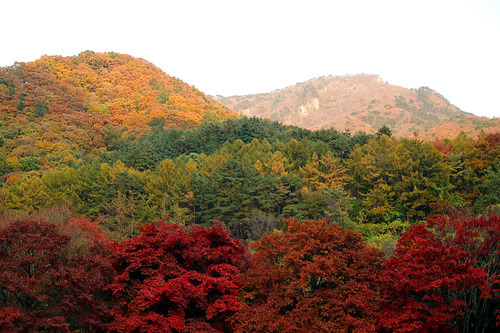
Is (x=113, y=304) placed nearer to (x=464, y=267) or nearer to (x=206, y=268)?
(x=206, y=268)

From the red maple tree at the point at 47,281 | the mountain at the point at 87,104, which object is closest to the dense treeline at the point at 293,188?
the red maple tree at the point at 47,281

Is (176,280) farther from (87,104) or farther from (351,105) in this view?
(351,105)

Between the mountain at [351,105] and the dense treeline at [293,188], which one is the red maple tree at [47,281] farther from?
the mountain at [351,105]

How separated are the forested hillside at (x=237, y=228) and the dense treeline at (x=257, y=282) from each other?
0.07 m

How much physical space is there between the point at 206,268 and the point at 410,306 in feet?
27.3

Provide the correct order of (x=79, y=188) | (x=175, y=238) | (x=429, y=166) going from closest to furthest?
(x=175, y=238) < (x=429, y=166) < (x=79, y=188)

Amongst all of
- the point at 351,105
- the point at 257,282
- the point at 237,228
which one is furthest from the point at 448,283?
the point at 351,105

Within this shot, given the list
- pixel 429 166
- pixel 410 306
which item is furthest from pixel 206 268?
pixel 429 166

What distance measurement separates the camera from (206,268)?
1875 centimetres

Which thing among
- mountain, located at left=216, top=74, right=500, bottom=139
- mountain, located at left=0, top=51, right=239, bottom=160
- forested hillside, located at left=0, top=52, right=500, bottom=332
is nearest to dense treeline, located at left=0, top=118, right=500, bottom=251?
forested hillside, located at left=0, top=52, right=500, bottom=332

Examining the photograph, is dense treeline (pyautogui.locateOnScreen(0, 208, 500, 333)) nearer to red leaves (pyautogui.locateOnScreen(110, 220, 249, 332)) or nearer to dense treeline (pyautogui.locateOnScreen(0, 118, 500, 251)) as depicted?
red leaves (pyautogui.locateOnScreen(110, 220, 249, 332))

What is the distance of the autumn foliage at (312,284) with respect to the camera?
50.8 feet

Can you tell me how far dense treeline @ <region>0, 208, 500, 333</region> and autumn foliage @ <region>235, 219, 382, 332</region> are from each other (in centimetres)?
4

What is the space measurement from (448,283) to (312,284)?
4952 mm
